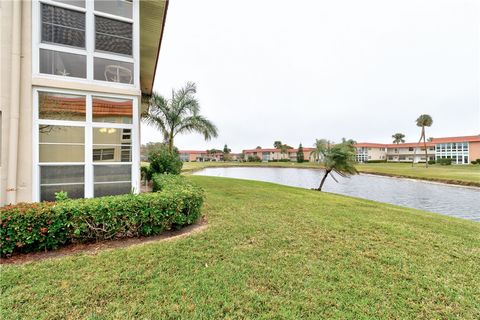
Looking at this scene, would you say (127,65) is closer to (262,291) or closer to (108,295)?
(108,295)

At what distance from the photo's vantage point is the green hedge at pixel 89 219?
3088mm

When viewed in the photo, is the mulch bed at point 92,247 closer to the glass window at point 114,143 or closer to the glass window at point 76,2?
the glass window at point 114,143

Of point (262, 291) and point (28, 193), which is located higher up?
point (28, 193)

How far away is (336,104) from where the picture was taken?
3300 centimetres

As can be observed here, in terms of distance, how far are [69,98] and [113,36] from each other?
7.00 ft

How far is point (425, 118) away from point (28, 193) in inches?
2613

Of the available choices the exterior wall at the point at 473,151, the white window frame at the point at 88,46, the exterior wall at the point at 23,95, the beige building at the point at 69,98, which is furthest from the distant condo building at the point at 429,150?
the exterior wall at the point at 23,95

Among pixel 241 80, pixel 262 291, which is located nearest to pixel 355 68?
pixel 241 80

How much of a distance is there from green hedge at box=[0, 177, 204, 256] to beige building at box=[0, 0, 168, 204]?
166 centimetres

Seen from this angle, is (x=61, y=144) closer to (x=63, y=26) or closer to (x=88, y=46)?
(x=88, y=46)

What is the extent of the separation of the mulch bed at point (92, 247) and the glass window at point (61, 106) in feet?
10.5

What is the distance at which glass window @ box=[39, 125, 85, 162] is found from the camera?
4770mm

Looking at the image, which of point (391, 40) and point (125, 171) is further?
point (391, 40)

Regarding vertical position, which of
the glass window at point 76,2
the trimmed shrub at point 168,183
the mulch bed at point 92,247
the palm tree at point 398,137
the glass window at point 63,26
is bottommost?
the mulch bed at point 92,247
